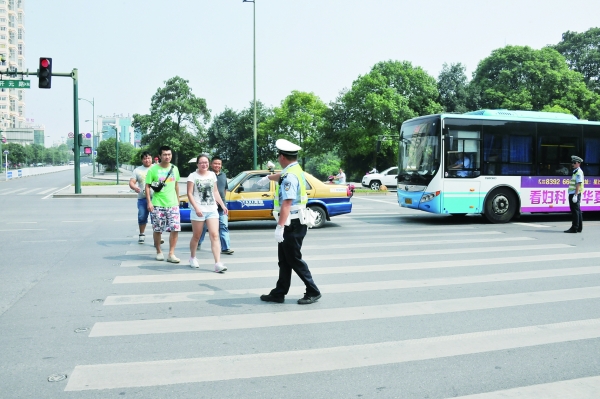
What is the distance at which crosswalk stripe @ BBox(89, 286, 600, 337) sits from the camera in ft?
16.9

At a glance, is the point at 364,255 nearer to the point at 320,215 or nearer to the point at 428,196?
the point at 320,215

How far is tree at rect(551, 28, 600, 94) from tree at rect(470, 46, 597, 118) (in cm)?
1199

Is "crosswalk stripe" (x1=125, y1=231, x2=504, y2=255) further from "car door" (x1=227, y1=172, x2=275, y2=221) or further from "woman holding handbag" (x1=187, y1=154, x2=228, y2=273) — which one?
"woman holding handbag" (x1=187, y1=154, x2=228, y2=273)

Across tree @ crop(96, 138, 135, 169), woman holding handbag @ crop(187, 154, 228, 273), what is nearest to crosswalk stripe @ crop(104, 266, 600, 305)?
woman holding handbag @ crop(187, 154, 228, 273)

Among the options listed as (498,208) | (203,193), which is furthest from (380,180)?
(203,193)

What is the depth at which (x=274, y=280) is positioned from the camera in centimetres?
727

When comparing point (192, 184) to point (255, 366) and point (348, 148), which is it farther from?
point (348, 148)

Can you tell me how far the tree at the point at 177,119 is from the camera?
60.8 metres

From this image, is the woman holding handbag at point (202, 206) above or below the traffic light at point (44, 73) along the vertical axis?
below

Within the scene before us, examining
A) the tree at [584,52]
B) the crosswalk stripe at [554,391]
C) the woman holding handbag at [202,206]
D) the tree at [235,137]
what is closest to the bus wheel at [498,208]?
the woman holding handbag at [202,206]

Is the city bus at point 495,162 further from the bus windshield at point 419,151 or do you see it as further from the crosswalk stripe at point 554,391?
the crosswalk stripe at point 554,391

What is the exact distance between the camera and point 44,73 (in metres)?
20.6

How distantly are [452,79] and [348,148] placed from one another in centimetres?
1441

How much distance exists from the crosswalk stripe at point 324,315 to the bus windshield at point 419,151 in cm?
776
